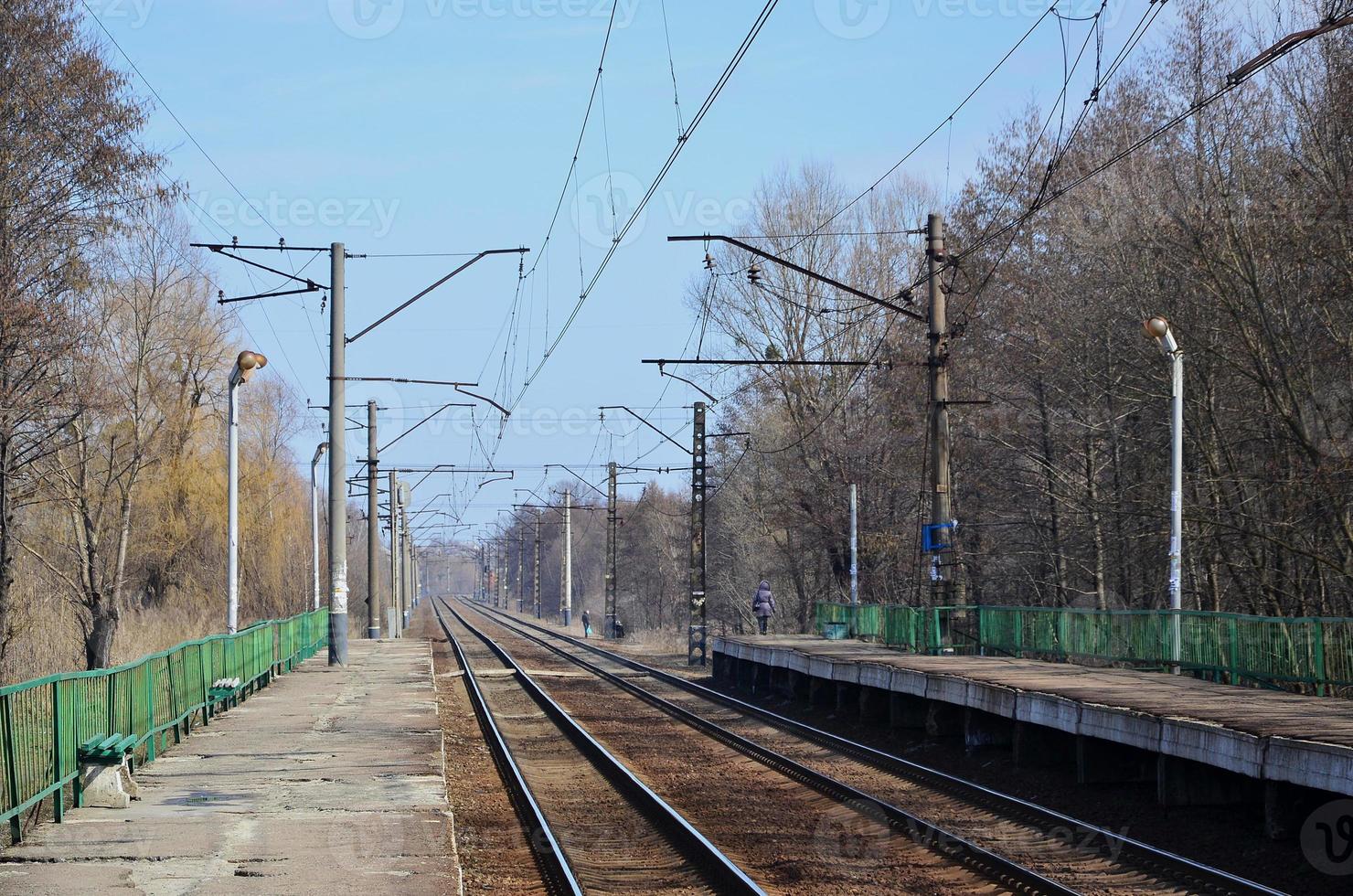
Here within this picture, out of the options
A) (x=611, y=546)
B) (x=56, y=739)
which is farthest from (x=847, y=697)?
(x=611, y=546)

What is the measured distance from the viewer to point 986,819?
13.1m

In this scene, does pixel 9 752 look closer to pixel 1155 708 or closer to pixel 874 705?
pixel 1155 708

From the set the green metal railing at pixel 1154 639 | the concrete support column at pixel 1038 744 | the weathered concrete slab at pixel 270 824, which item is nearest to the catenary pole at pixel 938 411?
the green metal railing at pixel 1154 639

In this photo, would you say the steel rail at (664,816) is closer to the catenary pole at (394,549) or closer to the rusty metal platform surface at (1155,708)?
the rusty metal platform surface at (1155,708)

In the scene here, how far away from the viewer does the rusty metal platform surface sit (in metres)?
10.9

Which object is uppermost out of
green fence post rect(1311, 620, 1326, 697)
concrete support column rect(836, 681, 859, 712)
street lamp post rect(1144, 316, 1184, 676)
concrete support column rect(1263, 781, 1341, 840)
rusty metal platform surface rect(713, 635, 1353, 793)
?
street lamp post rect(1144, 316, 1184, 676)

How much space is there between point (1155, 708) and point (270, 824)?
8.47 m

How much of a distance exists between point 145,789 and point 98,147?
15.8 metres

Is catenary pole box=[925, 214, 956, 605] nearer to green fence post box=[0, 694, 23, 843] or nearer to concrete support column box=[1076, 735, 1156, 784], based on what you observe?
concrete support column box=[1076, 735, 1156, 784]

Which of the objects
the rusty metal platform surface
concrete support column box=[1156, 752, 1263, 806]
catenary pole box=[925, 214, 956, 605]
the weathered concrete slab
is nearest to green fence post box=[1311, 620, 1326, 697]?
the rusty metal platform surface

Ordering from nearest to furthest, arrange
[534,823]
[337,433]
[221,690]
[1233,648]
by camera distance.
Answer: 1. [534,823]
2. [1233,648]
3. [221,690]
4. [337,433]

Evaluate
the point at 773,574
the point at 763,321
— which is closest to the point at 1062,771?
the point at 763,321

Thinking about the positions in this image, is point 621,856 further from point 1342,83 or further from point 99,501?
point 99,501

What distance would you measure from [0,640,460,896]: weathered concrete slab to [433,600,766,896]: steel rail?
202cm
